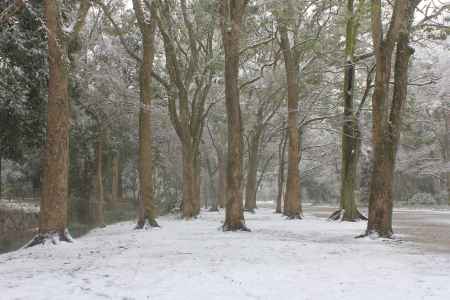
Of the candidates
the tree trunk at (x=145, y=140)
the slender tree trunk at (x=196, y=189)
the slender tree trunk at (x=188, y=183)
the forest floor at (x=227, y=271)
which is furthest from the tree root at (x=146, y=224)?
the slender tree trunk at (x=196, y=189)

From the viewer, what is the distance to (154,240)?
43.1 feet

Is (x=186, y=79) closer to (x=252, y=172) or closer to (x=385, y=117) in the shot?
(x=252, y=172)

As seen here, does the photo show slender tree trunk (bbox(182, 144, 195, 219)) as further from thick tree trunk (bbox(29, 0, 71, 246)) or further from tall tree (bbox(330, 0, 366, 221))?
thick tree trunk (bbox(29, 0, 71, 246))

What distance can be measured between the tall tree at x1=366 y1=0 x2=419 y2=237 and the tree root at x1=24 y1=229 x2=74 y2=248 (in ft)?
Result: 25.9

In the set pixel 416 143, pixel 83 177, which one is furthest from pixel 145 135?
pixel 416 143

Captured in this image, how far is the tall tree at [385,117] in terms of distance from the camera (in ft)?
44.0

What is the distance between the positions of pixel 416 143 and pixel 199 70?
33.3m

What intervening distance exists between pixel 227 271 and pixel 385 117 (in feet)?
25.4

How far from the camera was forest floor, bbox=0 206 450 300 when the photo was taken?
630 cm

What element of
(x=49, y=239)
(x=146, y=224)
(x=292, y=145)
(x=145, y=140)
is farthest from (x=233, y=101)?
(x=292, y=145)

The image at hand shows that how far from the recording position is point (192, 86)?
3578cm

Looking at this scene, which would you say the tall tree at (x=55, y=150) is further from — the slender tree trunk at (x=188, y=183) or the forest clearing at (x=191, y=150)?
the slender tree trunk at (x=188, y=183)

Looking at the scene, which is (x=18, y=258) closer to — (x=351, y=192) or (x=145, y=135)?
(x=145, y=135)

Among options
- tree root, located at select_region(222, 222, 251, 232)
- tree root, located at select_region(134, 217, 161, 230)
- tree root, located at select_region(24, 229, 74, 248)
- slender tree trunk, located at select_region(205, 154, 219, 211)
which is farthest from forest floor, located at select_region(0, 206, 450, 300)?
slender tree trunk, located at select_region(205, 154, 219, 211)
